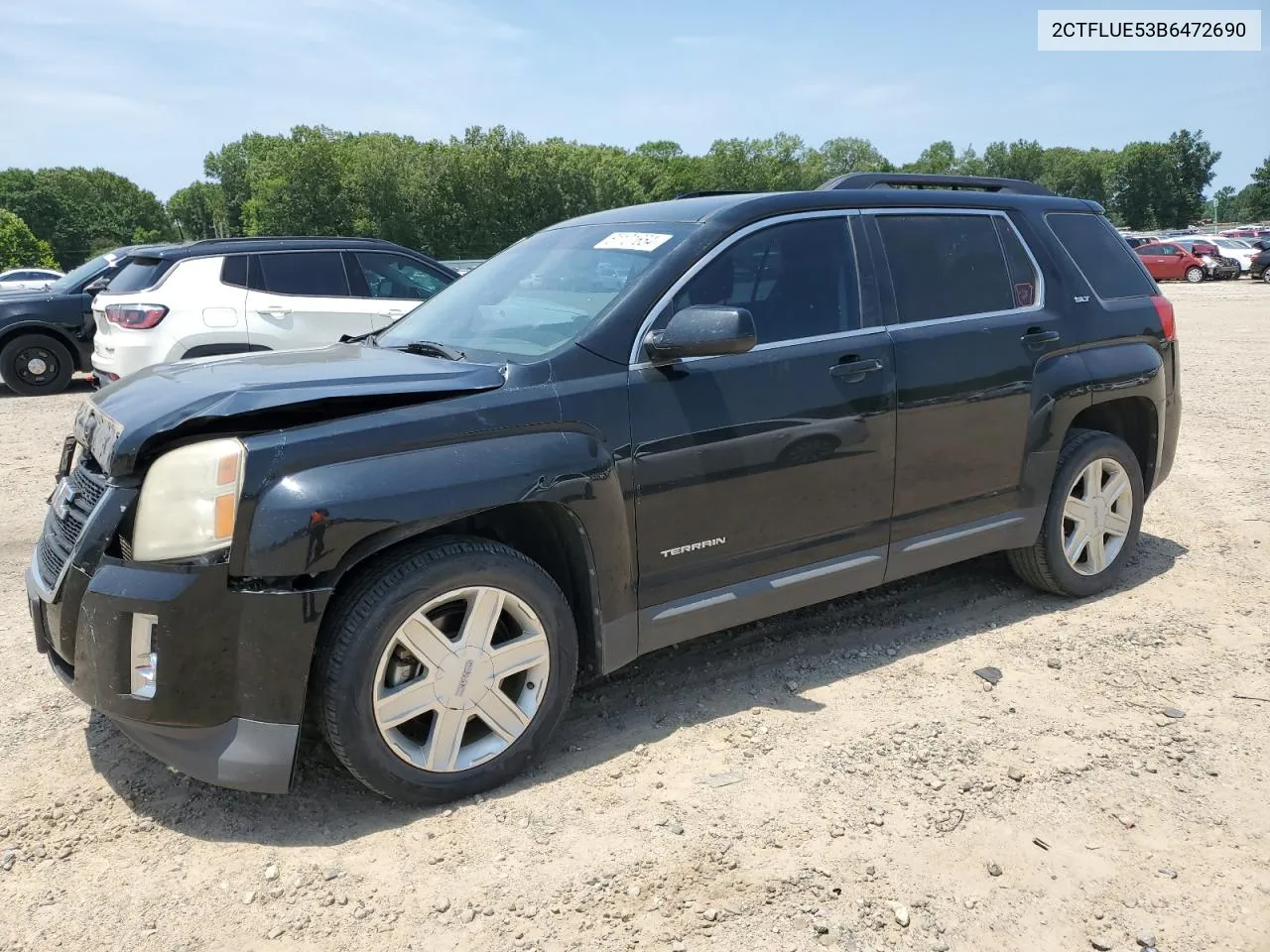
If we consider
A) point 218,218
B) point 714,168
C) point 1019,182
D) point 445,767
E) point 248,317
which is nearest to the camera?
point 445,767

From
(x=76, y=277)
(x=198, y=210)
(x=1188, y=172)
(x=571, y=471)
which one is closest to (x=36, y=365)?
(x=76, y=277)

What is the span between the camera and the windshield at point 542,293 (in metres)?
3.47

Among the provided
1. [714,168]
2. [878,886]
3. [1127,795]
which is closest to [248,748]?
[878,886]

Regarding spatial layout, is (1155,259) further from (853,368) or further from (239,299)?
(853,368)

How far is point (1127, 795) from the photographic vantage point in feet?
10.2

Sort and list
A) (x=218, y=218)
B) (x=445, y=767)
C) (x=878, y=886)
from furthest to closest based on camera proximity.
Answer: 1. (x=218, y=218)
2. (x=445, y=767)
3. (x=878, y=886)

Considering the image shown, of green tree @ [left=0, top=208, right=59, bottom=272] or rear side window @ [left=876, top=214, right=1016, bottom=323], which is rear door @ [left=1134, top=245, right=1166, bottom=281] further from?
green tree @ [left=0, top=208, right=59, bottom=272]

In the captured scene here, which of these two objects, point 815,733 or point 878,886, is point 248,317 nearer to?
point 815,733

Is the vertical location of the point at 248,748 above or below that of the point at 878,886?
above

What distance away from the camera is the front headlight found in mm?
2670

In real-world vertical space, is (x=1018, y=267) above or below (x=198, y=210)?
below

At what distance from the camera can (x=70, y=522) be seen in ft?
9.87

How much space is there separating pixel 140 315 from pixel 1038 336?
736 cm

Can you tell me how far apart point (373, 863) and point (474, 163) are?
217ft
